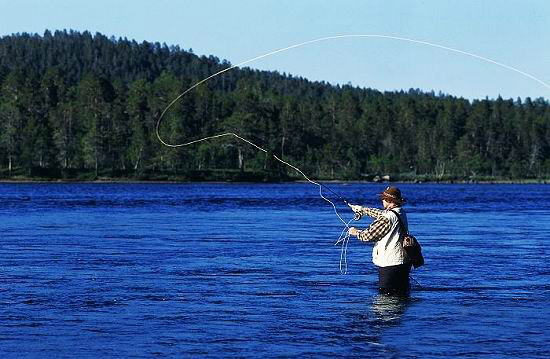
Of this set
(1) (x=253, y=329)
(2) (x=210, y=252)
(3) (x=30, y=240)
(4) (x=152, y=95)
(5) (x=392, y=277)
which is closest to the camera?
(1) (x=253, y=329)

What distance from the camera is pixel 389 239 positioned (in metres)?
17.3

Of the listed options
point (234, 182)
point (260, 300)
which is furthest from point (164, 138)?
point (260, 300)

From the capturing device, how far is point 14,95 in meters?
174

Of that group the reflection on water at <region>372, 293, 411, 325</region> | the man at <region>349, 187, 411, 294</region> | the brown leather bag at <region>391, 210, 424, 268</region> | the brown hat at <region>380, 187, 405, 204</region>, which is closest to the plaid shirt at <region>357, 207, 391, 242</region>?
the man at <region>349, 187, 411, 294</region>

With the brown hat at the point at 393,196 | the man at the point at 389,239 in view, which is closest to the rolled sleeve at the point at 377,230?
the man at the point at 389,239

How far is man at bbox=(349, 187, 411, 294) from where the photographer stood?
56.2ft

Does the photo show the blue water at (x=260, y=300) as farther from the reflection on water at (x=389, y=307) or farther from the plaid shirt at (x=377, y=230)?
the plaid shirt at (x=377, y=230)

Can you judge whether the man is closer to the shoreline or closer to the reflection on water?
the reflection on water

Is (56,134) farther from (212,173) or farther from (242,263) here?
(242,263)

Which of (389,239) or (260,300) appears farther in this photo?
(260,300)

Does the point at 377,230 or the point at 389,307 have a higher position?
the point at 377,230

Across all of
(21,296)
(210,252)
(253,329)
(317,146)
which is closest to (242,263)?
(210,252)

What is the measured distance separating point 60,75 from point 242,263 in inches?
6877

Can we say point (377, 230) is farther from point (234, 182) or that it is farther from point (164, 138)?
point (164, 138)
